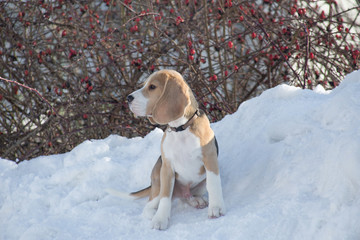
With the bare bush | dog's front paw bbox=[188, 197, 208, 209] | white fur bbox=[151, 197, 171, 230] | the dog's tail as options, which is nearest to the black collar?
white fur bbox=[151, 197, 171, 230]

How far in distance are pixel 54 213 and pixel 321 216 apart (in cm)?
214

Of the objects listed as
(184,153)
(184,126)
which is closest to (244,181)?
(184,153)

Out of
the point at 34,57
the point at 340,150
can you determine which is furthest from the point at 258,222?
the point at 34,57

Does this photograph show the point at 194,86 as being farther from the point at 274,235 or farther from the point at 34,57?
the point at 274,235

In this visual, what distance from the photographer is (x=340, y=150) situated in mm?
2652

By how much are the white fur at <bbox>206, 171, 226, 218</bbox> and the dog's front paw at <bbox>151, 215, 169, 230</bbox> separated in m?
0.31

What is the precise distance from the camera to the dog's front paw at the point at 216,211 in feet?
9.44

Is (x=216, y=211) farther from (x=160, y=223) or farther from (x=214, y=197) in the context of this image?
(x=160, y=223)

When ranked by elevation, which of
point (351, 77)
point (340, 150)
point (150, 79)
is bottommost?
point (340, 150)

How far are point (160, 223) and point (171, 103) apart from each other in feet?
2.78

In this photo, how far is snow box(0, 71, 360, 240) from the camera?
250 centimetres

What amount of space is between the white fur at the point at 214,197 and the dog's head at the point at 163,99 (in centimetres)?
50

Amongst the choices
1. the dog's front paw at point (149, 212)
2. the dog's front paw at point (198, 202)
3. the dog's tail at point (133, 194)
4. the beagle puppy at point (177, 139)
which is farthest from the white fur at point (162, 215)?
the dog's tail at point (133, 194)

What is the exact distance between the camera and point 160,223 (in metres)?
2.92
